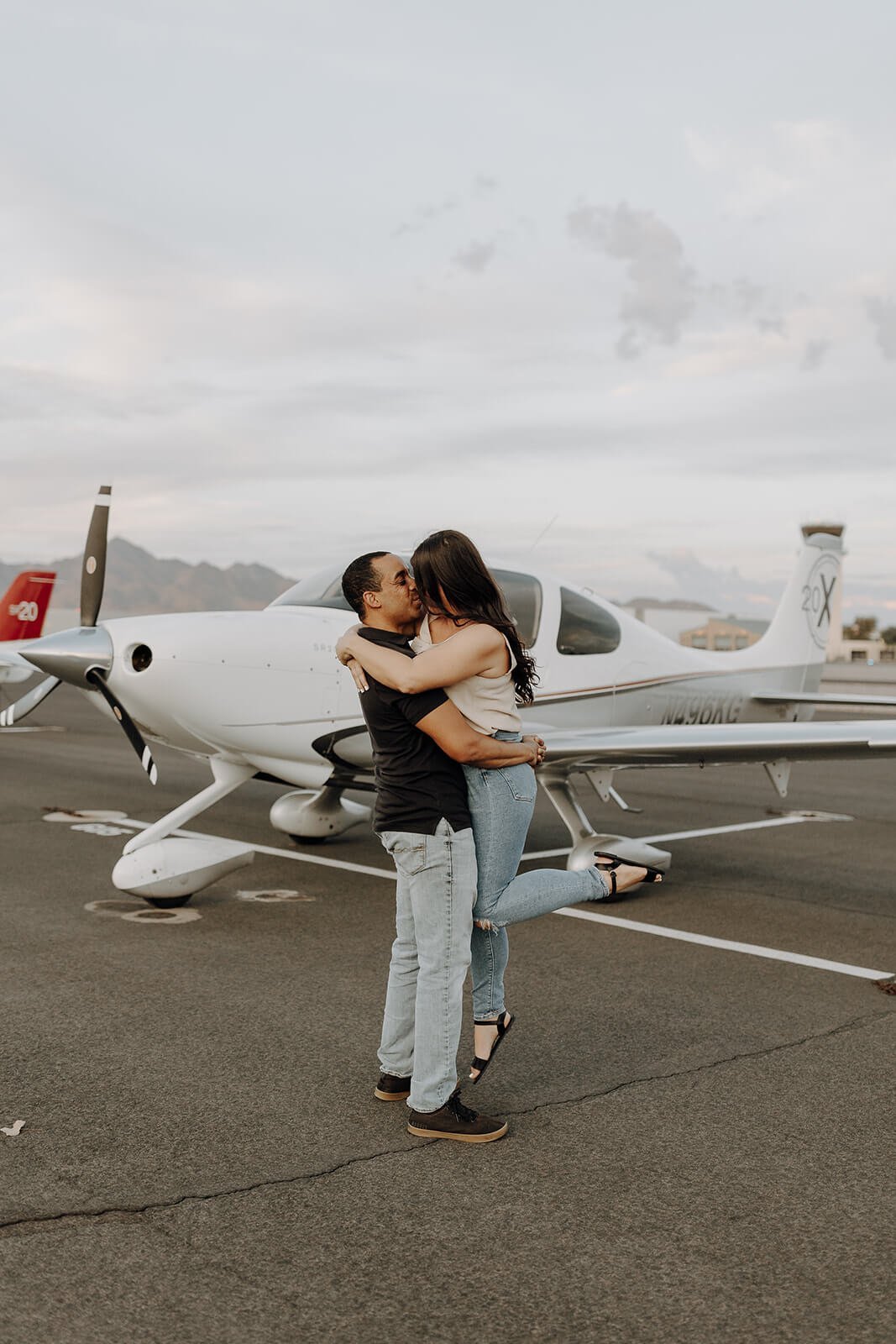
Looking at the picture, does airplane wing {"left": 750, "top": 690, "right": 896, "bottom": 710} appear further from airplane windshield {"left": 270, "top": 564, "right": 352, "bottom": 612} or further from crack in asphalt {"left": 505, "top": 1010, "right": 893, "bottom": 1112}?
crack in asphalt {"left": 505, "top": 1010, "right": 893, "bottom": 1112}

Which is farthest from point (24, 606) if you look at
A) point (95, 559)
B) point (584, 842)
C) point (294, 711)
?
point (584, 842)

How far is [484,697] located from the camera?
332 cm

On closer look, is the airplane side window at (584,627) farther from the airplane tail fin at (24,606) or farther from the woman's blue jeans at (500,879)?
the airplane tail fin at (24,606)

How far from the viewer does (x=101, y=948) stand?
17.7 ft

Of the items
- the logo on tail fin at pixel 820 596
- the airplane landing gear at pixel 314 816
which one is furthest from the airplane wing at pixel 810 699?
the airplane landing gear at pixel 314 816

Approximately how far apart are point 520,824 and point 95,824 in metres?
6.44

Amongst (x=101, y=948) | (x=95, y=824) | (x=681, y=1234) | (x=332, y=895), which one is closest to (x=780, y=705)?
(x=332, y=895)

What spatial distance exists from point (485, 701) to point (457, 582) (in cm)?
35

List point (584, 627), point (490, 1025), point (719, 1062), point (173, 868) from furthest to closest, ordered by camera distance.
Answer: point (584, 627)
point (173, 868)
point (719, 1062)
point (490, 1025)

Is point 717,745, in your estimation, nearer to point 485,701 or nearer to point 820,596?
point 485,701

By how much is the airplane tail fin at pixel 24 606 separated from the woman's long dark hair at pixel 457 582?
2001cm

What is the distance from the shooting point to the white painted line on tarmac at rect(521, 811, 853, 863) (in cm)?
827

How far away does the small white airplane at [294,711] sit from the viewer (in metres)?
6.36

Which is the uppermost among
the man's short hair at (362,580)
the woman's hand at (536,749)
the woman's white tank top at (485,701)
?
the man's short hair at (362,580)
